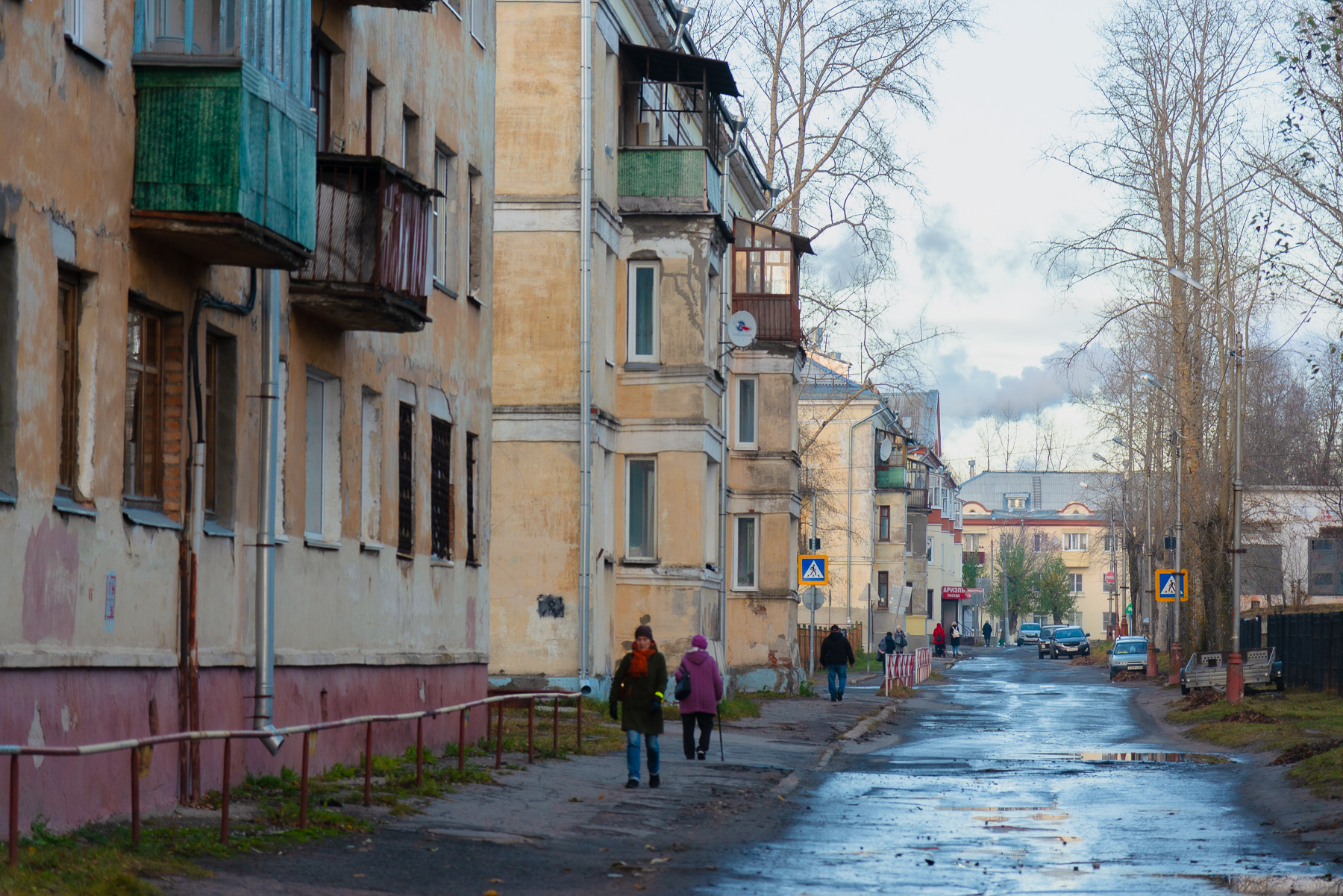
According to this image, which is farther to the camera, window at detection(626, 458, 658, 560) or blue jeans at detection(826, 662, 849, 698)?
blue jeans at detection(826, 662, 849, 698)

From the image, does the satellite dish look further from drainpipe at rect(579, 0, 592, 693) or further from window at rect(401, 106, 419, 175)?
window at rect(401, 106, 419, 175)

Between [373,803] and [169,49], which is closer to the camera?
[169,49]

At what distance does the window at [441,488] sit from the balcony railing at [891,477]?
7003 centimetres

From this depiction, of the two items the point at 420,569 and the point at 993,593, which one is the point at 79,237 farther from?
the point at 993,593

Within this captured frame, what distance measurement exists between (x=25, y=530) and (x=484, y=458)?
37.9 ft

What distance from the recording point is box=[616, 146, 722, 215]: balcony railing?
30984 mm

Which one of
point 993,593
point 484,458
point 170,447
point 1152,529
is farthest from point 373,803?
point 993,593

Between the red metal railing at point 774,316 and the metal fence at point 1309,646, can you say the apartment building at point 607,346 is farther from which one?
the metal fence at point 1309,646

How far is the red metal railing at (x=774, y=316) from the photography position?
42.8 meters

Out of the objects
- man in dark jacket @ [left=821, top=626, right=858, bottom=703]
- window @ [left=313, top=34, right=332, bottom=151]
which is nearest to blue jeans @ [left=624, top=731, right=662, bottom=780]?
window @ [left=313, top=34, right=332, bottom=151]

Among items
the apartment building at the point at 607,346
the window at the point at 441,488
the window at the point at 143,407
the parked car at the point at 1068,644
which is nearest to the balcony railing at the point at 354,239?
the window at the point at 143,407

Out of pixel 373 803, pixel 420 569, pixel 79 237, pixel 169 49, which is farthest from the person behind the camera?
pixel 420 569

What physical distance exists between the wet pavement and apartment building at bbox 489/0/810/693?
5588mm

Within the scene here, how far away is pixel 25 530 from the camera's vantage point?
11.3 meters
